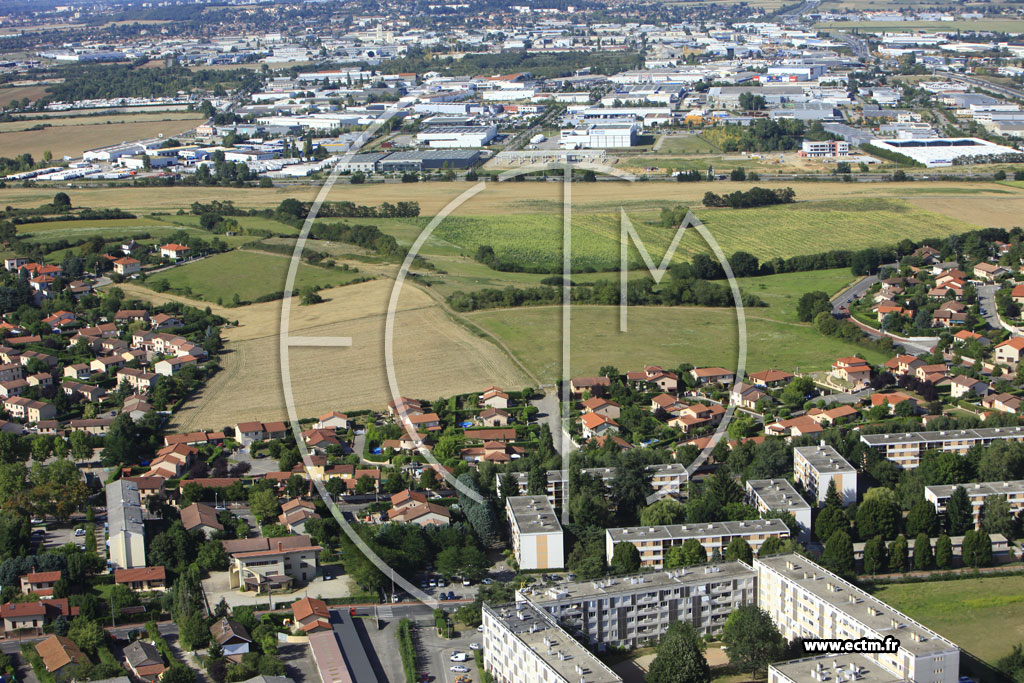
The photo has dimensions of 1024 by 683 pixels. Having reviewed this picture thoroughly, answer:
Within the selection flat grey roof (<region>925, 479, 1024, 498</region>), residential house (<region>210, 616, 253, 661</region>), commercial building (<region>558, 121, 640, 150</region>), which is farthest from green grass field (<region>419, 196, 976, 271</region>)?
residential house (<region>210, 616, 253, 661</region>)

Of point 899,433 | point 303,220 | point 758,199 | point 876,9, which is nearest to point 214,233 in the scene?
point 303,220

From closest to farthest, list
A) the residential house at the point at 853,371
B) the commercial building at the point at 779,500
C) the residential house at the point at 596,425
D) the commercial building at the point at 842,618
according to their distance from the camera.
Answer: the commercial building at the point at 842,618 < the commercial building at the point at 779,500 < the residential house at the point at 596,425 < the residential house at the point at 853,371

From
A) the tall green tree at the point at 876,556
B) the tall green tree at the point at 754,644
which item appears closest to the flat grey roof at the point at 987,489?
the tall green tree at the point at 876,556

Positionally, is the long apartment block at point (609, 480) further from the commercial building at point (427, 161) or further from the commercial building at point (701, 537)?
the commercial building at point (427, 161)

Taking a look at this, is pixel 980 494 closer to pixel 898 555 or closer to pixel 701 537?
pixel 898 555

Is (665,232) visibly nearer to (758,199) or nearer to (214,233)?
(758,199)

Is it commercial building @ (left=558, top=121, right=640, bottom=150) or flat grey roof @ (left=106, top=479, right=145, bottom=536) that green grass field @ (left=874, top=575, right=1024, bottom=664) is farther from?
commercial building @ (left=558, top=121, right=640, bottom=150)

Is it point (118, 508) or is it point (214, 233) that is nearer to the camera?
point (118, 508)
